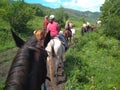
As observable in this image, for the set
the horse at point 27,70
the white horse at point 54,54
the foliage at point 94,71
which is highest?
the horse at point 27,70

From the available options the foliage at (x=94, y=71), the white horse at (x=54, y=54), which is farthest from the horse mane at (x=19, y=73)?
the white horse at (x=54, y=54)

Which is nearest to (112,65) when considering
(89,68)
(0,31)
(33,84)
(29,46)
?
(89,68)

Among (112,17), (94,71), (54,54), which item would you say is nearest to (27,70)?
(54,54)

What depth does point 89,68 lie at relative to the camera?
12375mm

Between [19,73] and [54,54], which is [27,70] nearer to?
[19,73]

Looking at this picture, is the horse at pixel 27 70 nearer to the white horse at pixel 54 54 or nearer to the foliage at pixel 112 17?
the white horse at pixel 54 54

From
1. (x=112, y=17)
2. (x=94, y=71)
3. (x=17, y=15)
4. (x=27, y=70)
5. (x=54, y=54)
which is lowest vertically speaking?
(x=94, y=71)

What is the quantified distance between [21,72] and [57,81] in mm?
7292

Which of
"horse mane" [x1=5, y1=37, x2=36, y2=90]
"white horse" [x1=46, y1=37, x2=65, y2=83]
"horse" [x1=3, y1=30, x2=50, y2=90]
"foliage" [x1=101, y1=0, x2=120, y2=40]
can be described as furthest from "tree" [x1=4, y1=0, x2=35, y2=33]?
"horse mane" [x1=5, y1=37, x2=36, y2=90]

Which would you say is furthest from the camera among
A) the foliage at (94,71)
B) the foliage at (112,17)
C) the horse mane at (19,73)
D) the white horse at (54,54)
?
the foliage at (112,17)

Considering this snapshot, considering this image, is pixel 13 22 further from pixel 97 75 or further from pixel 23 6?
pixel 97 75

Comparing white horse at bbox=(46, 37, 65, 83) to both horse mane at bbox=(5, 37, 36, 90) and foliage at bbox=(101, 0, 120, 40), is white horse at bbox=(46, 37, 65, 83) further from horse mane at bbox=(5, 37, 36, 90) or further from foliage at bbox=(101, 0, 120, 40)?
foliage at bbox=(101, 0, 120, 40)

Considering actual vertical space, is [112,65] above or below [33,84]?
below

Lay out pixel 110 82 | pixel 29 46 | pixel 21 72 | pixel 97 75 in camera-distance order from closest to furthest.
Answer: pixel 21 72
pixel 29 46
pixel 110 82
pixel 97 75
